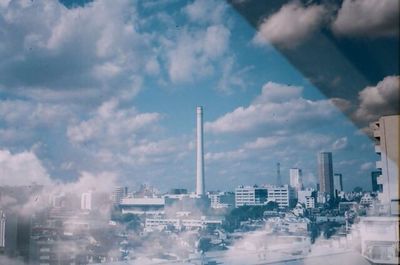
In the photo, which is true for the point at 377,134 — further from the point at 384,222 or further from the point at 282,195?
the point at 282,195

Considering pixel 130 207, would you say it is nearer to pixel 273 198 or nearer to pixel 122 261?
pixel 122 261

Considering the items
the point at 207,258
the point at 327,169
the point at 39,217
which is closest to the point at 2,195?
the point at 39,217

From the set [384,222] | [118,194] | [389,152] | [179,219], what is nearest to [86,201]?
[118,194]

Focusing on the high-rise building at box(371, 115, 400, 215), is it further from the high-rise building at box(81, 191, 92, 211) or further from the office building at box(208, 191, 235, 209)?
the office building at box(208, 191, 235, 209)

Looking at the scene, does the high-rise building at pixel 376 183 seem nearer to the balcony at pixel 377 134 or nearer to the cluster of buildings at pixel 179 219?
the balcony at pixel 377 134

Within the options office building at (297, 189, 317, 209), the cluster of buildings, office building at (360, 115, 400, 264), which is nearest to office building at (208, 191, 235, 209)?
the cluster of buildings
